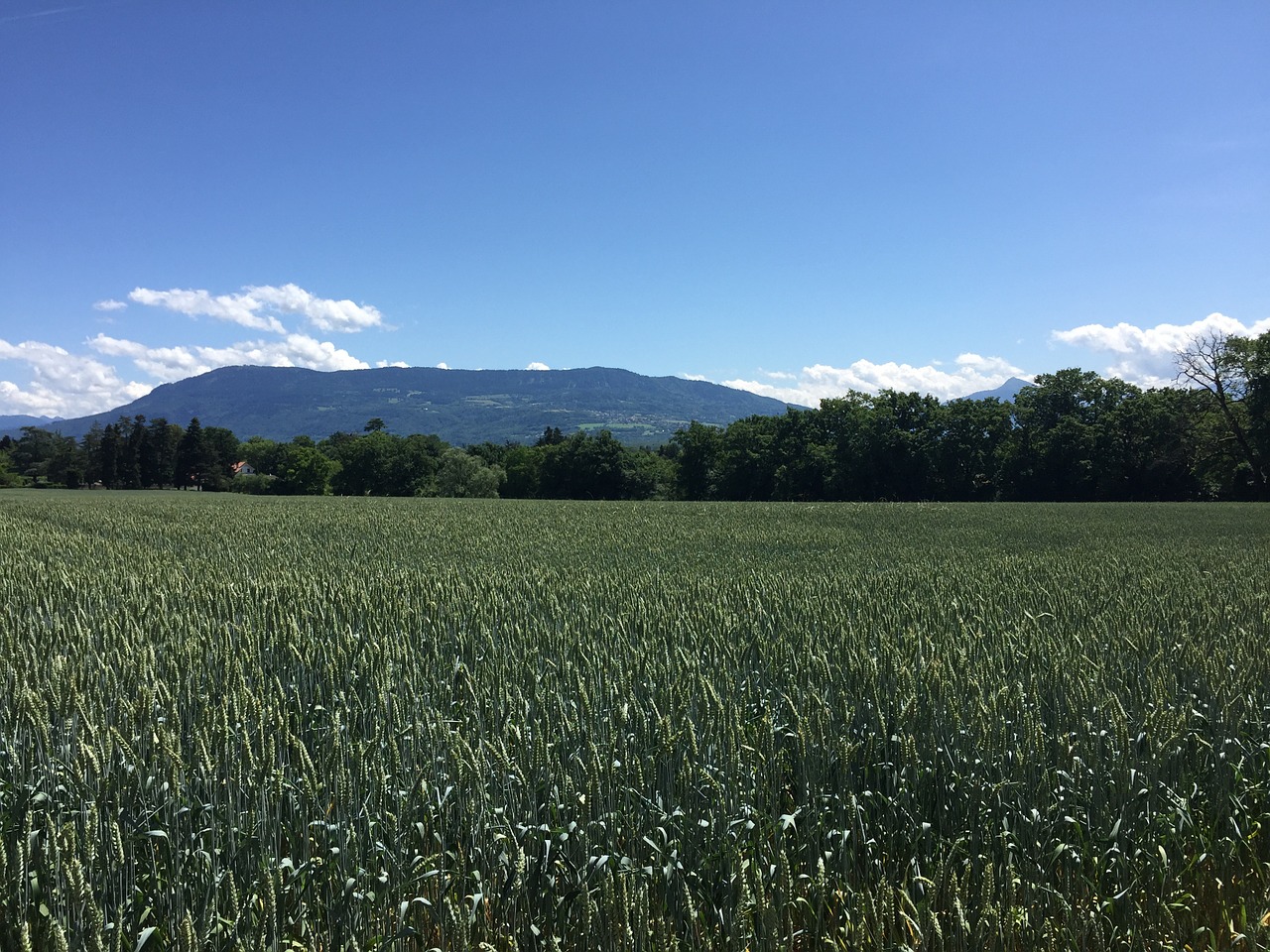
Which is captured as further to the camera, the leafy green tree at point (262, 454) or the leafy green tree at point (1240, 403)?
the leafy green tree at point (262, 454)

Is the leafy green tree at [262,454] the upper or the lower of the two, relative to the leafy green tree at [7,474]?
upper

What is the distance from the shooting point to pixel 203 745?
3631 mm

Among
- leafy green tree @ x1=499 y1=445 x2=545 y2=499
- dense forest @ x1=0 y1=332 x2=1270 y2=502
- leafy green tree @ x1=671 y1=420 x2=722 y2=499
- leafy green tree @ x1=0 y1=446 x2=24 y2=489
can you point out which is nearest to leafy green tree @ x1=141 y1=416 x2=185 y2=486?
dense forest @ x1=0 y1=332 x2=1270 y2=502

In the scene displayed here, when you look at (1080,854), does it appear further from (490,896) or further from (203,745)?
(203,745)

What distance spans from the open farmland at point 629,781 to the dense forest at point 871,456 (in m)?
61.6

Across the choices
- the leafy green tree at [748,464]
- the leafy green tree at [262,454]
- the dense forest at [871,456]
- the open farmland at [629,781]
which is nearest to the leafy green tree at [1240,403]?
the dense forest at [871,456]

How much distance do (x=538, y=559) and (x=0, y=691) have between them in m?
11.1

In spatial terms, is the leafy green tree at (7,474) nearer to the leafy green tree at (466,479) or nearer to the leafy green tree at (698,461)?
the leafy green tree at (466,479)

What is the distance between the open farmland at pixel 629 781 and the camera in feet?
10.6

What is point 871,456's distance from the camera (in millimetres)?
72062

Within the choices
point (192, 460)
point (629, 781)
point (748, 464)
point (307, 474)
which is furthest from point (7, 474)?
point (629, 781)

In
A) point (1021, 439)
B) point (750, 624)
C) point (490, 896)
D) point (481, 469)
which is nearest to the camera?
point (490, 896)

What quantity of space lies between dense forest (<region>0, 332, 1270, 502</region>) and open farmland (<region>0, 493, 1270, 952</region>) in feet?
202

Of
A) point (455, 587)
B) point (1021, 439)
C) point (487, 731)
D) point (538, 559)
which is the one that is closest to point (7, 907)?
point (487, 731)
